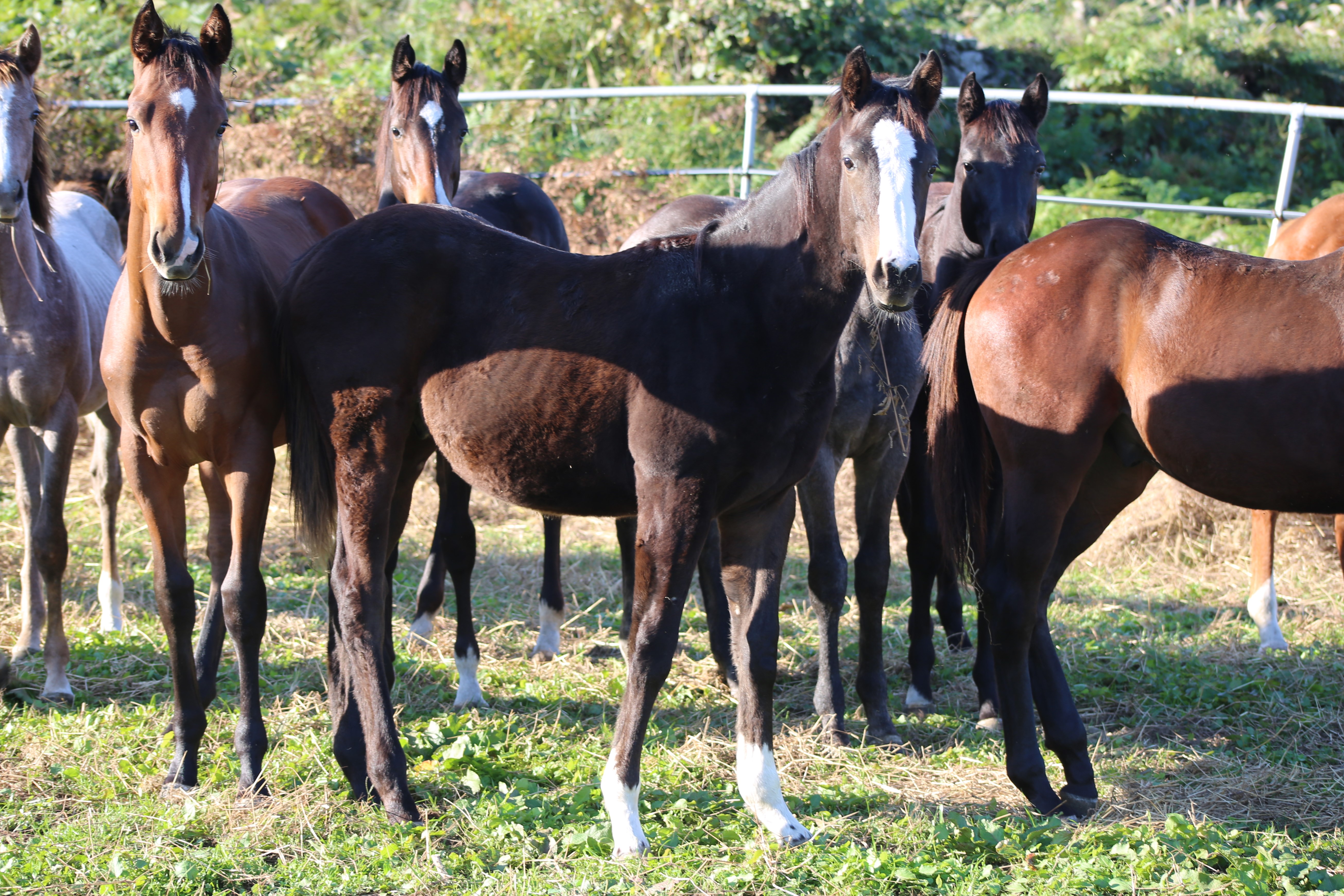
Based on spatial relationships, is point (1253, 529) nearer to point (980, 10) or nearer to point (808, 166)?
point (808, 166)

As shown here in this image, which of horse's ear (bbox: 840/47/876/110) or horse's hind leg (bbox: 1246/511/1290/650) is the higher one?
horse's ear (bbox: 840/47/876/110)

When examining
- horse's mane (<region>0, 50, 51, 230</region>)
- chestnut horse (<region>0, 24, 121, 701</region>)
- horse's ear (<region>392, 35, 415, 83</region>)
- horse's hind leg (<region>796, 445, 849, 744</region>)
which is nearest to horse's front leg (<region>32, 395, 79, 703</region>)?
chestnut horse (<region>0, 24, 121, 701</region>)

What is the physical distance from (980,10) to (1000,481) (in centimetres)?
1687

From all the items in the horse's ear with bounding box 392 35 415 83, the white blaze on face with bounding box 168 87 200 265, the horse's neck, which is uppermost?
the horse's ear with bounding box 392 35 415 83

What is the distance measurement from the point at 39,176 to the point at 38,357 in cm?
72

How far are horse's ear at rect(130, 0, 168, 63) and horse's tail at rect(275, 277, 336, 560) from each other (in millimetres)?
752

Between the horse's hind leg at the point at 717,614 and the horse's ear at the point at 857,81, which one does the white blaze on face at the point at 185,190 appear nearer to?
the horse's ear at the point at 857,81

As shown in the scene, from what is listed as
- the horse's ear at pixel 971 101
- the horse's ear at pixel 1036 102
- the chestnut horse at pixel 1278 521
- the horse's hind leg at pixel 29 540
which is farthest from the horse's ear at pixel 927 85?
the horse's hind leg at pixel 29 540

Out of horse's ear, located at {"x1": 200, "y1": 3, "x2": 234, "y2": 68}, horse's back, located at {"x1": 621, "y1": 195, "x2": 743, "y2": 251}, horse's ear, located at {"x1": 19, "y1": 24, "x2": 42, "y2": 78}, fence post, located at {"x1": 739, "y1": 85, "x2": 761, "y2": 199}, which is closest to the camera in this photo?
horse's ear, located at {"x1": 200, "y1": 3, "x2": 234, "y2": 68}

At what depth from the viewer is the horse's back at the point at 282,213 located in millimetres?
4277

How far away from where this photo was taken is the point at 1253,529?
18.0ft

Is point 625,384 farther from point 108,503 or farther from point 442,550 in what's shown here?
point 108,503

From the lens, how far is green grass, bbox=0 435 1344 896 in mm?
2883

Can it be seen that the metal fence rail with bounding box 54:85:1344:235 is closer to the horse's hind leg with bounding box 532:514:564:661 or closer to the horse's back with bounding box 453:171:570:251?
the horse's back with bounding box 453:171:570:251
